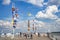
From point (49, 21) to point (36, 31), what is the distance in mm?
476

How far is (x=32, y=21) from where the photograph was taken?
3.71 meters

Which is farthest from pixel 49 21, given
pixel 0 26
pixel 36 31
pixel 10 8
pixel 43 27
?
pixel 0 26

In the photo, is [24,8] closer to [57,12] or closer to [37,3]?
[37,3]

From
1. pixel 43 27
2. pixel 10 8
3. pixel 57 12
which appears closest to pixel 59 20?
pixel 57 12

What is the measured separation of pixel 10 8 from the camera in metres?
3.74

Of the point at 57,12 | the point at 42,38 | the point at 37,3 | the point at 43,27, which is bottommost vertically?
the point at 42,38

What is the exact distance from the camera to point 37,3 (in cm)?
379

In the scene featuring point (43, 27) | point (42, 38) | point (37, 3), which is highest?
point (37, 3)

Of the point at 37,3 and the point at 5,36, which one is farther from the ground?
the point at 37,3

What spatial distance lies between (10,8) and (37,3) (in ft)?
2.65

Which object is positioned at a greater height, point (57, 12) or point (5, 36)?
point (57, 12)

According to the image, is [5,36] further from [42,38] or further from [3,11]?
[42,38]

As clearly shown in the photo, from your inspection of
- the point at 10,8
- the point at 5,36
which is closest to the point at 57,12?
the point at 10,8

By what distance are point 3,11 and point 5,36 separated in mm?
730
